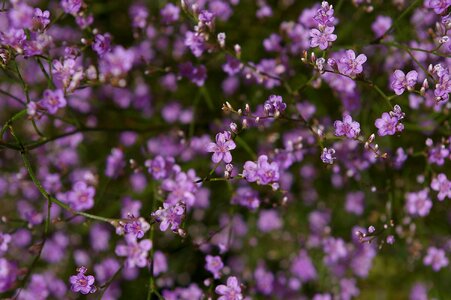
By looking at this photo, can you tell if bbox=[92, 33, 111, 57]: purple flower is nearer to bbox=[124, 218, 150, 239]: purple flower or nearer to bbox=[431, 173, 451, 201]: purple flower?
bbox=[124, 218, 150, 239]: purple flower

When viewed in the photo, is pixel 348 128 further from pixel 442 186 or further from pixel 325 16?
pixel 442 186

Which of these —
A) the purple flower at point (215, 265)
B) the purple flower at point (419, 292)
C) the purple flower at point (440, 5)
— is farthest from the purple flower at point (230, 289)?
the purple flower at point (419, 292)

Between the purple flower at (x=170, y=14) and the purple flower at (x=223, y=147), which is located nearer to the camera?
the purple flower at (x=223, y=147)

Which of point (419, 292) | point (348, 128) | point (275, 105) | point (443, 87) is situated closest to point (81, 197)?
point (275, 105)

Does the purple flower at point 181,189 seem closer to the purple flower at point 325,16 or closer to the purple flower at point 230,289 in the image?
the purple flower at point 230,289

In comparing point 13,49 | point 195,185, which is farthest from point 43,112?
point 195,185

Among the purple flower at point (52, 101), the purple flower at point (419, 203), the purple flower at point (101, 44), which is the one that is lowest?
the purple flower at point (419, 203)
